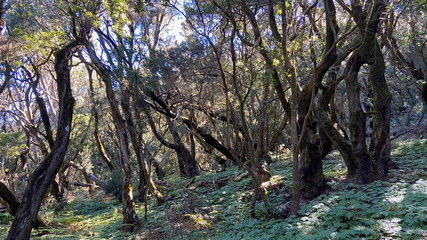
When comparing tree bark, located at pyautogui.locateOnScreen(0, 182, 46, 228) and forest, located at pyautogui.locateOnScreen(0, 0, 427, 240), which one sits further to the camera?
tree bark, located at pyautogui.locateOnScreen(0, 182, 46, 228)

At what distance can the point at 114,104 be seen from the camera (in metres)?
7.36

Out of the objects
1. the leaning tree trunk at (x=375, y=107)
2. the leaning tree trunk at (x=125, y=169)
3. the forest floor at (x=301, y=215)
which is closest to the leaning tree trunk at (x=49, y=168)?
the leaning tree trunk at (x=125, y=169)

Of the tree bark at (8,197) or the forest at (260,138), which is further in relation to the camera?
the tree bark at (8,197)

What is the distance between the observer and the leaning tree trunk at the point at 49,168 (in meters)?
4.97

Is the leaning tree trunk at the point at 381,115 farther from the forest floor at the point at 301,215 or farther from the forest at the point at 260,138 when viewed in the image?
the forest floor at the point at 301,215

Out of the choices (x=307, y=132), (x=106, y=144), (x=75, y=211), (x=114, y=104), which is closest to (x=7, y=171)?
(x=106, y=144)

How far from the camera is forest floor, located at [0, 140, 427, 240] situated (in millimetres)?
4086

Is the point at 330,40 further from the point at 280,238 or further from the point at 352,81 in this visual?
the point at 280,238

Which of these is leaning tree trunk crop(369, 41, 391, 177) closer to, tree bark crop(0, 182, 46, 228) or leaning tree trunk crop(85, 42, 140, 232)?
leaning tree trunk crop(85, 42, 140, 232)

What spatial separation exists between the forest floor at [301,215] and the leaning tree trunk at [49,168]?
205 centimetres

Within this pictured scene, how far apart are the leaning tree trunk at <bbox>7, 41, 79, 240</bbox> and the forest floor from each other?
2.05m

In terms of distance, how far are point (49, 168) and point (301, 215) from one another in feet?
14.1

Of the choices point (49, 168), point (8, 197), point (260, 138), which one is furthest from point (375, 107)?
point (8, 197)

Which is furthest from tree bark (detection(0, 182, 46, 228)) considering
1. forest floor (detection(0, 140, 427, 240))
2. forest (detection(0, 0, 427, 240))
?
forest floor (detection(0, 140, 427, 240))
